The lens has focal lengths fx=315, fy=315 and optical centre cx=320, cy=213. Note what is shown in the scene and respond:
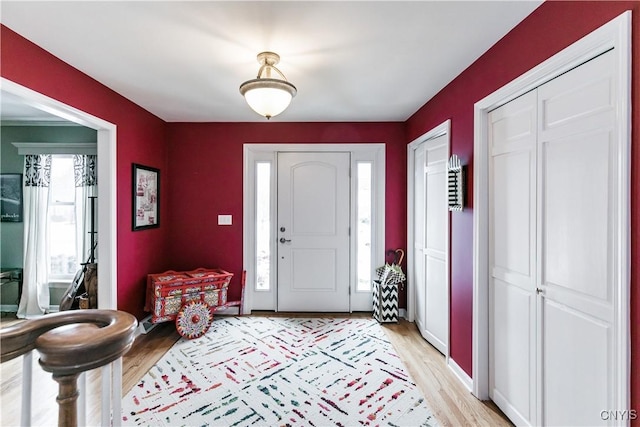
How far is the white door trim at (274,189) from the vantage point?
4008mm

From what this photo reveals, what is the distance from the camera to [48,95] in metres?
2.22

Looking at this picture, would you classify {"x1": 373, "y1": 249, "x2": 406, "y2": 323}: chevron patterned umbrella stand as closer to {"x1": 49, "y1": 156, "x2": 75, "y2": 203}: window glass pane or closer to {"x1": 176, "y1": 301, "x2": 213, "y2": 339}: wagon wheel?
{"x1": 176, "y1": 301, "x2": 213, "y2": 339}: wagon wheel

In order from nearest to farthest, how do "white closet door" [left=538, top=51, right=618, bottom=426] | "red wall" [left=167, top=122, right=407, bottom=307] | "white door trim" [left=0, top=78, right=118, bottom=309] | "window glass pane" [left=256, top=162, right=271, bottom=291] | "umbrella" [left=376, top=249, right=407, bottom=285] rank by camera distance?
"white closet door" [left=538, top=51, right=618, bottom=426] → "white door trim" [left=0, top=78, right=118, bottom=309] → "umbrella" [left=376, top=249, right=407, bottom=285] → "red wall" [left=167, top=122, right=407, bottom=307] → "window glass pane" [left=256, top=162, right=271, bottom=291]

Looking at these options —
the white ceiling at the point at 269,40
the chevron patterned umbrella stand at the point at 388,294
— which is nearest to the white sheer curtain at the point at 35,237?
the white ceiling at the point at 269,40

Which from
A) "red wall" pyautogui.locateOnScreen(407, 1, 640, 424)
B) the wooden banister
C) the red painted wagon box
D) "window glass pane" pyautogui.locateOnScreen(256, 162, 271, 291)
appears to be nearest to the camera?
the wooden banister

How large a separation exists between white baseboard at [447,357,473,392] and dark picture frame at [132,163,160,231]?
3346 mm

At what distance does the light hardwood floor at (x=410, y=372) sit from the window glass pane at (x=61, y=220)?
62.2 inches

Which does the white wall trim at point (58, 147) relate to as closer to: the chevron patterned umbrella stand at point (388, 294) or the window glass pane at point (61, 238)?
the window glass pane at point (61, 238)

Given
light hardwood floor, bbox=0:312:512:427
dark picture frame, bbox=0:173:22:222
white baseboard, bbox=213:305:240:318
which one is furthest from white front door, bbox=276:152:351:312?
dark picture frame, bbox=0:173:22:222

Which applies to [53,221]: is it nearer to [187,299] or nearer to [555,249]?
[187,299]

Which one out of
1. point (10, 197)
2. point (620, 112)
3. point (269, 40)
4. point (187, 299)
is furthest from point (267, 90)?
point (10, 197)

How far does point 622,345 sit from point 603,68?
1.18m

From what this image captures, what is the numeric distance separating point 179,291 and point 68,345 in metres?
3.07

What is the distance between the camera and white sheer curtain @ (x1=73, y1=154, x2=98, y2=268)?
3.97m
